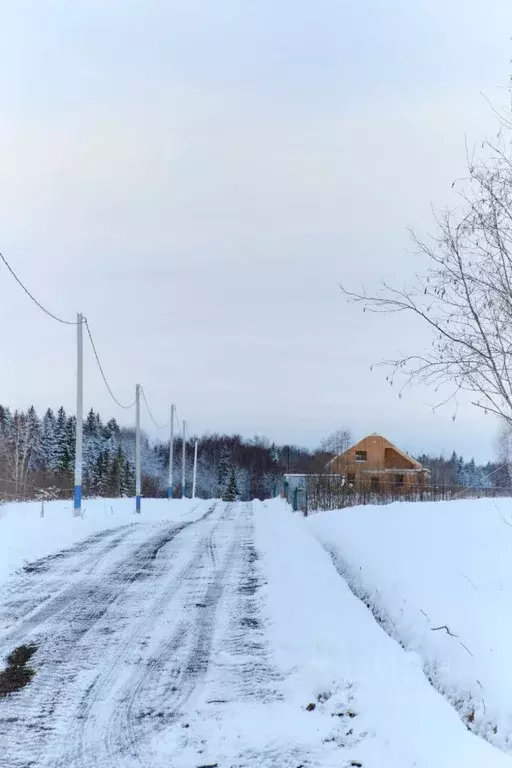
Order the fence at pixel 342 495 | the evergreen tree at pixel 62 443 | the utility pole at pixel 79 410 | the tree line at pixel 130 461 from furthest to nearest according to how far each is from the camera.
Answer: the evergreen tree at pixel 62 443 < the tree line at pixel 130 461 < the fence at pixel 342 495 < the utility pole at pixel 79 410

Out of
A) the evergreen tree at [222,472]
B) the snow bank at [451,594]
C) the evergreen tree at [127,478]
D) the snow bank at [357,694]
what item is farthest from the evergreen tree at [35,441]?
the snow bank at [357,694]

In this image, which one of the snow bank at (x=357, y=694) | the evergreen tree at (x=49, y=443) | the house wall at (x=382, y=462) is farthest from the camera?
the evergreen tree at (x=49, y=443)

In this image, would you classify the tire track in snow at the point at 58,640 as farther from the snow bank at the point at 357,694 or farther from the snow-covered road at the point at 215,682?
the snow bank at the point at 357,694

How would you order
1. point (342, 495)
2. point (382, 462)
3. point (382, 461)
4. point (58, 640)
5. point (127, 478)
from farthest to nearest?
1. point (127, 478)
2. point (382, 461)
3. point (382, 462)
4. point (342, 495)
5. point (58, 640)

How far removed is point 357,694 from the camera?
4875 millimetres

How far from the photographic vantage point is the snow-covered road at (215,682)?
4.05 metres

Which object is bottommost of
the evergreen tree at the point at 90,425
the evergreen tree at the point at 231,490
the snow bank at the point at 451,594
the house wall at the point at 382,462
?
the evergreen tree at the point at 231,490

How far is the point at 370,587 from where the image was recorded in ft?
28.9

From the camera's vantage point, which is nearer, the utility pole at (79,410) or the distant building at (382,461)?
the utility pole at (79,410)

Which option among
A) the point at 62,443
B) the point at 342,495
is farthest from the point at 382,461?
the point at 62,443

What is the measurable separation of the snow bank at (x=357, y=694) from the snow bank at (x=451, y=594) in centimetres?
22

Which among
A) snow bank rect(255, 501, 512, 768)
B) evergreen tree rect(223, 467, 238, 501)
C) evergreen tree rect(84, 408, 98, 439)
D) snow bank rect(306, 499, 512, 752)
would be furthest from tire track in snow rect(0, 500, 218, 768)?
evergreen tree rect(84, 408, 98, 439)

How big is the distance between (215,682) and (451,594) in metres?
3.01

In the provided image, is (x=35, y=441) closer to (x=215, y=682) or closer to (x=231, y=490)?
(x=231, y=490)
